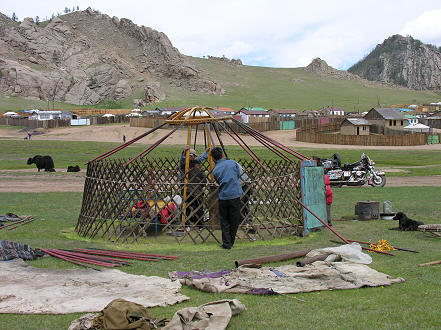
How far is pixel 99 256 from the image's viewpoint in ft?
24.1

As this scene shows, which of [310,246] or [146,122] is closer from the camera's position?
[310,246]

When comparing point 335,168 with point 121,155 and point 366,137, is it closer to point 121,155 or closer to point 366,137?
point 121,155

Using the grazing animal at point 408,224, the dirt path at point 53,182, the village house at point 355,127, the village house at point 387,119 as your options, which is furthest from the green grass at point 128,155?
the village house at point 387,119

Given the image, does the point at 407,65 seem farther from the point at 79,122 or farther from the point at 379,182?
the point at 379,182

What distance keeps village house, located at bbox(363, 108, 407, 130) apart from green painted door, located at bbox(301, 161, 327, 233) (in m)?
45.2

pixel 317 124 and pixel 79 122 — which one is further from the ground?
pixel 79 122

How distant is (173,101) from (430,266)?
284ft

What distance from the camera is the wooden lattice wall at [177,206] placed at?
8961 mm

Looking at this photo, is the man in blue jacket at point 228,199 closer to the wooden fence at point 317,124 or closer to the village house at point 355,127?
the village house at point 355,127

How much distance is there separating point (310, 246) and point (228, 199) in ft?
5.07

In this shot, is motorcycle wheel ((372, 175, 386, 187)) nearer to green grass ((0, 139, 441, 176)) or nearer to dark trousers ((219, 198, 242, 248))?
green grass ((0, 139, 441, 176))

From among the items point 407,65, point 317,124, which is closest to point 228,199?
point 317,124

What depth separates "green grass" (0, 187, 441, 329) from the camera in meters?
4.61

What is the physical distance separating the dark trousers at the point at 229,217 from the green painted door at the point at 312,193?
191cm
